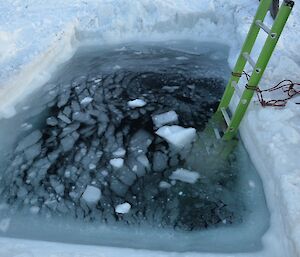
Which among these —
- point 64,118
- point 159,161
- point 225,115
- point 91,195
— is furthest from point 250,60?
point 64,118

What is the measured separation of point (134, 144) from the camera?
2.94m

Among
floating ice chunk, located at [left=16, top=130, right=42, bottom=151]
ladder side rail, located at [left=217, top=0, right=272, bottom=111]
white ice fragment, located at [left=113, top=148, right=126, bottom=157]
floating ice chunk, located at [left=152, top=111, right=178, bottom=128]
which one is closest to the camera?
ladder side rail, located at [left=217, top=0, right=272, bottom=111]

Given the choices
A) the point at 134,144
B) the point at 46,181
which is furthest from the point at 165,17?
the point at 46,181

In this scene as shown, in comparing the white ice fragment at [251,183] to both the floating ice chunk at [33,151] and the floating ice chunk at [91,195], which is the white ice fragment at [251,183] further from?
the floating ice chunk at [33,151]

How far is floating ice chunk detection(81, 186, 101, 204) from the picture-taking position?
2.50 meters

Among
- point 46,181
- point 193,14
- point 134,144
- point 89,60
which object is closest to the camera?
point 46,181

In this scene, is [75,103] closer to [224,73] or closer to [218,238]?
[224,73]

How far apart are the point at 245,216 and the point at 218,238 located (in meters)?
0.27

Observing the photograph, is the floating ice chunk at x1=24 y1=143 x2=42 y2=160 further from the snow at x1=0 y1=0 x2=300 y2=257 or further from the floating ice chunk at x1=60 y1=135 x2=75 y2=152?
the snow at x1=0 y1=0 x2=300 y2=257

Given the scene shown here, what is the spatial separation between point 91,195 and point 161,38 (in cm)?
259

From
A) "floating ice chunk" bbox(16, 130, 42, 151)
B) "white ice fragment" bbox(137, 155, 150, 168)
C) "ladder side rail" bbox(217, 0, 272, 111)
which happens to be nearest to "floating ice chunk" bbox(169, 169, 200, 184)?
"white ice fragment" bbox(137, 155, 150, 168)

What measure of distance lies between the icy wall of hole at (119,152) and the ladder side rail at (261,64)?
0.28 m

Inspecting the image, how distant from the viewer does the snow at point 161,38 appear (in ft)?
7.12

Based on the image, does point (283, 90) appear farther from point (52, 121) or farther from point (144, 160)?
point (52, 121)
